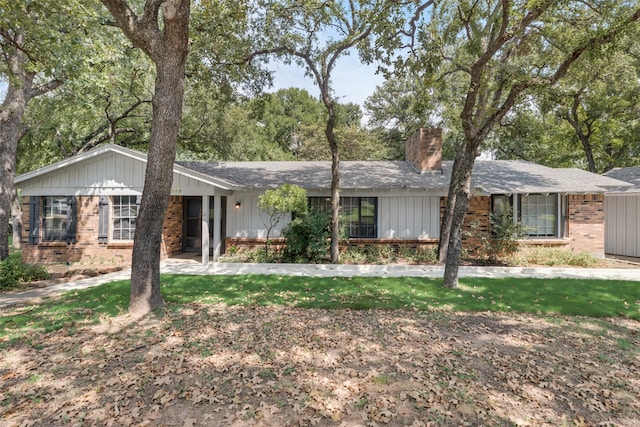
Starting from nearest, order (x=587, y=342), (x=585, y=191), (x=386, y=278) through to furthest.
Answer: (x=587, y=342)
(x=386, y=278)
(x=585, y=191)

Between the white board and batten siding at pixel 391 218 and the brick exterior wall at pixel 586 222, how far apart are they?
4.73m

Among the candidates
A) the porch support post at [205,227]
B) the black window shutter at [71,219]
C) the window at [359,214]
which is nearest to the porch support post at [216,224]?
the porch support post at [205,227]

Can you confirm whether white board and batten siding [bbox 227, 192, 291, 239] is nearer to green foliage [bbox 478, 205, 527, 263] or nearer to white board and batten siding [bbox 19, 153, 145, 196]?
white board and batten siding [bbox 19, 153, 145, 196]

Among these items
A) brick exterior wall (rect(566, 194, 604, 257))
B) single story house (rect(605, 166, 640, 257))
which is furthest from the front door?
single story house (rect(605, 166, 640, 257))

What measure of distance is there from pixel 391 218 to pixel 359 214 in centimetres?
117

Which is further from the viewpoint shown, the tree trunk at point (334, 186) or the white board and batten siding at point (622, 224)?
the white board and batten siding at point (622, 224)

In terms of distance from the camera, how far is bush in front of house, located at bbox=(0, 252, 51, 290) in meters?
7.29

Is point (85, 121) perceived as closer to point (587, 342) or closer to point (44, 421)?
point (44, 421)

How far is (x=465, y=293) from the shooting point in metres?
6.88

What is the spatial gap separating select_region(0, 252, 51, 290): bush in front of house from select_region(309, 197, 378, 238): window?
7.93 metres

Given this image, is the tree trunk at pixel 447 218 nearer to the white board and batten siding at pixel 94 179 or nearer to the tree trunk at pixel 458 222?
the tree trunk at pixel 458 222

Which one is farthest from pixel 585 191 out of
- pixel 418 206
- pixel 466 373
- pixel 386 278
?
pixel 466 373

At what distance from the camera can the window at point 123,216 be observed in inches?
430

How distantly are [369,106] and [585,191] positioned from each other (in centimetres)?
2123
